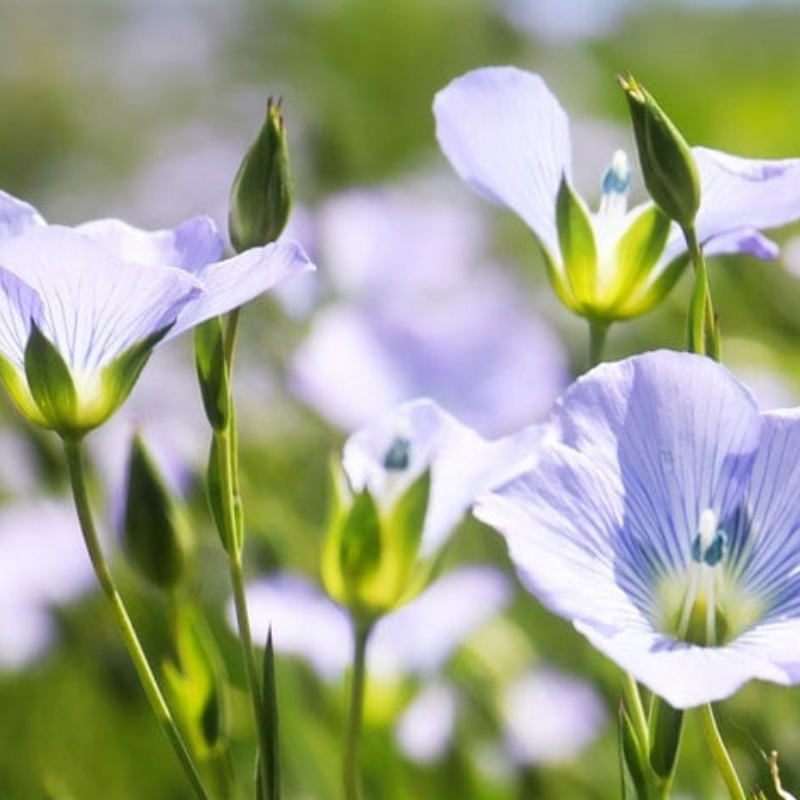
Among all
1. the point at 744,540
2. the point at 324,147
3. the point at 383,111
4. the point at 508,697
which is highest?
the point at 744,540

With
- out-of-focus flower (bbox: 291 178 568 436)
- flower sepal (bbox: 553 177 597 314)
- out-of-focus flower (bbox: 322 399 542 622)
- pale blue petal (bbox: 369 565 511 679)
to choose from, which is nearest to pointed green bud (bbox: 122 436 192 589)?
out-of-focus flower (bbox: 322 399 542 622)

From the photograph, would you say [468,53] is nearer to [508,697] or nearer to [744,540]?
[508,697]

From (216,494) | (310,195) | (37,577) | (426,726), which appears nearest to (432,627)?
(426,726)

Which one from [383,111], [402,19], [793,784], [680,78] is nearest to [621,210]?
[793,784]

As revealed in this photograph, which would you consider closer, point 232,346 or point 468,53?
point 232,346

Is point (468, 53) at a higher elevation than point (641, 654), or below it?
below

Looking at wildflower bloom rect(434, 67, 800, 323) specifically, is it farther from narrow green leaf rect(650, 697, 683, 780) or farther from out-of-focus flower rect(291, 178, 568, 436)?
out-of-focus flower rect(291, 178, 568, 436)
